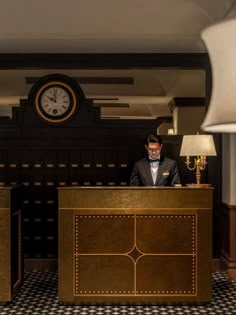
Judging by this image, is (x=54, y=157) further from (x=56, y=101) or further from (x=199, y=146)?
(x=199, y=146)

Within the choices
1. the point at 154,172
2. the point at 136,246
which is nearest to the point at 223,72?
the point at 136,246

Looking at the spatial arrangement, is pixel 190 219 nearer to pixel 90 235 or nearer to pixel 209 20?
pixel 90 235

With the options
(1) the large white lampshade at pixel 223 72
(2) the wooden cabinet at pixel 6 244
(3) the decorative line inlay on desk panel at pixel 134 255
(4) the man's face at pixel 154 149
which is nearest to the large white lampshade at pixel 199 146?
(4) the man's face at pixel 154 149

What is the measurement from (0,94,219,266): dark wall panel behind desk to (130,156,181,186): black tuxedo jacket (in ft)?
2.14

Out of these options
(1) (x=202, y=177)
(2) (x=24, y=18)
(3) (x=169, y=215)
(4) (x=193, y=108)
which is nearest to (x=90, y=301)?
(3) (x=169, y=215)

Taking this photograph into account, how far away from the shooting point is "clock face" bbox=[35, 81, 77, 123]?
22.3 feet

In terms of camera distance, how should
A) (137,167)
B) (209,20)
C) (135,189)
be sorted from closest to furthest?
1. (135,189)
2. (209,20)
3. (137,167)

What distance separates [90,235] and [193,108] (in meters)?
7.77

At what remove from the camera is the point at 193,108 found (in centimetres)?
1206

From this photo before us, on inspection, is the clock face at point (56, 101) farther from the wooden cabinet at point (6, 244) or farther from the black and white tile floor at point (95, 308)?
the black and white tile floor at point (95, 308)

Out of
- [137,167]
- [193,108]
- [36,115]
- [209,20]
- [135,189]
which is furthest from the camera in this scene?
[193,108]

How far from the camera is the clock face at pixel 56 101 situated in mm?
6785

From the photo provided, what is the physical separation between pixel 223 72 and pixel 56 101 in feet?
19.6

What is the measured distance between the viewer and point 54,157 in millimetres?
6789
